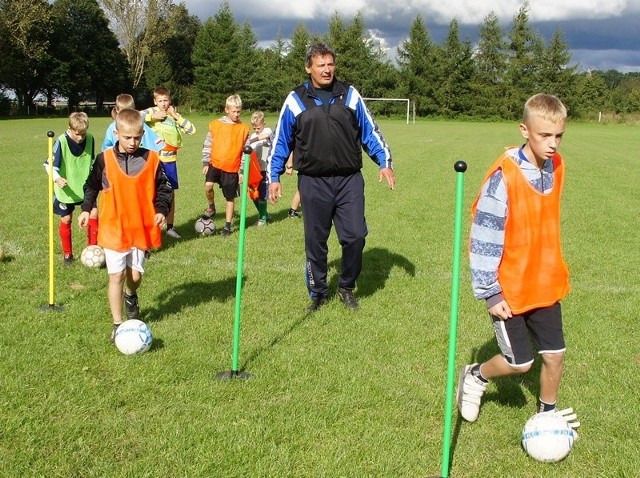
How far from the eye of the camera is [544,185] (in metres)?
3.69

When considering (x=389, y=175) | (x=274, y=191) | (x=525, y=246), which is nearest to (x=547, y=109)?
(x=525, y=246)

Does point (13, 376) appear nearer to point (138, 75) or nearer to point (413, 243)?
point (413, 243)

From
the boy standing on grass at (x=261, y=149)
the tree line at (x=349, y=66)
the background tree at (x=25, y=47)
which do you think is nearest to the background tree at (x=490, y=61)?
the tree line at (x=349, y=66)

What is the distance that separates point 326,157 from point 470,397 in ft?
9.00

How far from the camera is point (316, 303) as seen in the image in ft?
20.9

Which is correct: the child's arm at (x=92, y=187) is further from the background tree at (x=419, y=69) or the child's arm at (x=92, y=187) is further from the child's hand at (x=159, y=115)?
the background tree at (x=419, y=69)

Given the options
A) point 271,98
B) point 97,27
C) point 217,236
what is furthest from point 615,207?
point 97,27

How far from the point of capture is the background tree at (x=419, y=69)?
65938 mm

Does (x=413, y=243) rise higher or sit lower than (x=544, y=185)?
lower

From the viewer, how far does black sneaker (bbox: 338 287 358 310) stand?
6.38 meters

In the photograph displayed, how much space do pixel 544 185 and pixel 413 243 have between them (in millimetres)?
5663

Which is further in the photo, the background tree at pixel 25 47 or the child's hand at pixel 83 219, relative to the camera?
the background tree at pixel 25 47

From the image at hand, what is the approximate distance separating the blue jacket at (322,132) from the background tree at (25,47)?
1885 inches

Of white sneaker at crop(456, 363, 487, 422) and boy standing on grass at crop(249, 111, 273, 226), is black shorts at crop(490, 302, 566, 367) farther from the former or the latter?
boy standing on grass at crop(249, 111, 273, 226)
